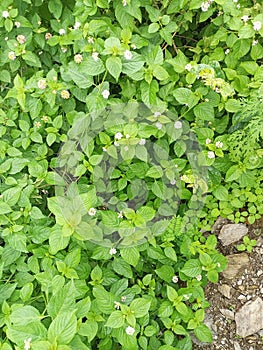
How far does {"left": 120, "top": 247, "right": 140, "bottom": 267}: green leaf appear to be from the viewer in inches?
69.4

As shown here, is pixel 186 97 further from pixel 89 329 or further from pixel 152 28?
pixel 89 329

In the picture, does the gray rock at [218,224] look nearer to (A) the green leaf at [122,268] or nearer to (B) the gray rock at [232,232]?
(B) the gray rock at [232,232]

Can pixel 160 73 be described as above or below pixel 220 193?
above

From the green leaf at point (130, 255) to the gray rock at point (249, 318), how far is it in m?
0.67

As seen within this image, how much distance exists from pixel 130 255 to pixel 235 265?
0.65 metres

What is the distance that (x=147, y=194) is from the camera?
1.98 metres

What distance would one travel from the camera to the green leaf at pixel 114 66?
1689mm

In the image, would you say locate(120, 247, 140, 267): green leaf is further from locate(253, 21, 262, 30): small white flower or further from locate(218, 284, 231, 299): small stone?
locate(253, 21, 262, 30): small white flower

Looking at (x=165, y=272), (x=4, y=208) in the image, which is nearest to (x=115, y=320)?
(x=165, y=272)

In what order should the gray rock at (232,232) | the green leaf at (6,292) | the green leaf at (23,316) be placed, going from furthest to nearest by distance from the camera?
the gray rock at (232,232)
the green leaf at (6,292)
the green leaf at (23,316)

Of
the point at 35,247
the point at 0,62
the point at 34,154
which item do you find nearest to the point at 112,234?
the point at 35,247

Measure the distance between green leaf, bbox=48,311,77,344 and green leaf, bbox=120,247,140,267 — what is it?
0.52m

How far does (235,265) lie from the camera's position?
215 cm

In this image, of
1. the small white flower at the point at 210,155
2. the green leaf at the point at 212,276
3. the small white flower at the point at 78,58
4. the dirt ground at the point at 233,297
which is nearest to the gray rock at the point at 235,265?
the dirt ground at the point at 233,297
